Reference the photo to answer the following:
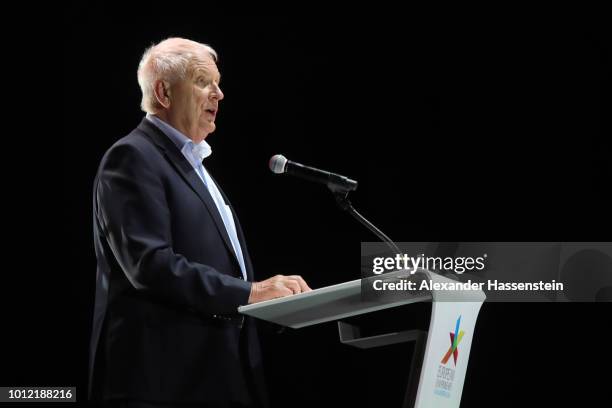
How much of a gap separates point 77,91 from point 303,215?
130cm

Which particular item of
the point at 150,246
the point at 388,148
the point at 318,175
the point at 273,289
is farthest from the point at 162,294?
the point at 388,148

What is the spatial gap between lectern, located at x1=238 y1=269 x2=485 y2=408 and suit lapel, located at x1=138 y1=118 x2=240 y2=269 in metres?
0.42

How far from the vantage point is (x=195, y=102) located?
104 inches

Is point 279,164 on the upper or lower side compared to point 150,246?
upper

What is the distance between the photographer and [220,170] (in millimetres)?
3818

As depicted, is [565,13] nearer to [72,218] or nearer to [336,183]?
[336,183]

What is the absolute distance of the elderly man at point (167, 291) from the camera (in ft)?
6.93

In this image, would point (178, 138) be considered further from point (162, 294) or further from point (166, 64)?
point (162, 294)

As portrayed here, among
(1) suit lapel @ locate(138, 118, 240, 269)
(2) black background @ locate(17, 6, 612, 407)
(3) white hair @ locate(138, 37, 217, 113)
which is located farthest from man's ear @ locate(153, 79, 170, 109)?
(2) black background @ locate(17, 6, 612, 407)

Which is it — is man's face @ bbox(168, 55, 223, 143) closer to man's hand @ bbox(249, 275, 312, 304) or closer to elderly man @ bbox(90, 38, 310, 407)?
elderly man @ bbox(90, 38, 310, 407)

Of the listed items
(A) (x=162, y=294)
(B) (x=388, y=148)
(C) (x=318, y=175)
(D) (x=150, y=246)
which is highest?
(B) (x=388, y=148)

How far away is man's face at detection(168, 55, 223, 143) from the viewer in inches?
104

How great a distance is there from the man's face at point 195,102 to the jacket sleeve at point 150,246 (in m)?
0.39

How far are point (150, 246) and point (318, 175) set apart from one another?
522mm
